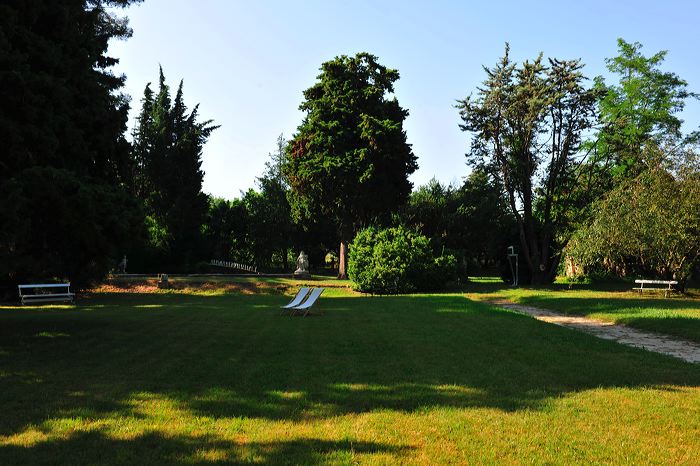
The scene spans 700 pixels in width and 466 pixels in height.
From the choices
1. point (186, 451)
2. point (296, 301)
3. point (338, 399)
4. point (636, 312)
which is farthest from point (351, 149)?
point (186, 451)

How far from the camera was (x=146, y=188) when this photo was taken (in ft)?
A: 153

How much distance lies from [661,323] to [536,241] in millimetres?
21840

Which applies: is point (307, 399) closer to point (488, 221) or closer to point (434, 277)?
point (434, 277)

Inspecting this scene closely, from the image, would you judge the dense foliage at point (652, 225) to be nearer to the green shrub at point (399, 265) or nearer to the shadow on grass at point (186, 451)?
the green shrub at point (399, 265)

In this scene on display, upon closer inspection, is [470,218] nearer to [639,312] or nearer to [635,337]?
[639,312]

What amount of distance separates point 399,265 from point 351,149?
12896 mm

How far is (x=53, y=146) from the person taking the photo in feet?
32.9

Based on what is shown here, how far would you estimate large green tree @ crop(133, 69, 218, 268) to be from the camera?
1720 inches

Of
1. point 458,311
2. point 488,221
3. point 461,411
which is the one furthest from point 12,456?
point 488,221

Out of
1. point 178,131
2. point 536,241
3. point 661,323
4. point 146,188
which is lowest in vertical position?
point 661,323

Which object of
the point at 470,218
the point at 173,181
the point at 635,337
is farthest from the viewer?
the point at 173,181

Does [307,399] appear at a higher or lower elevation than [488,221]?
lower

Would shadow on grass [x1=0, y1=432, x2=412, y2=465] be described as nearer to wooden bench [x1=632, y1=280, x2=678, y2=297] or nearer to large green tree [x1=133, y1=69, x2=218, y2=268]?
wooden bench [x1=632, y1=280, x2=678, y2=297]

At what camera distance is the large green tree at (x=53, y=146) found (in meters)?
9.09
